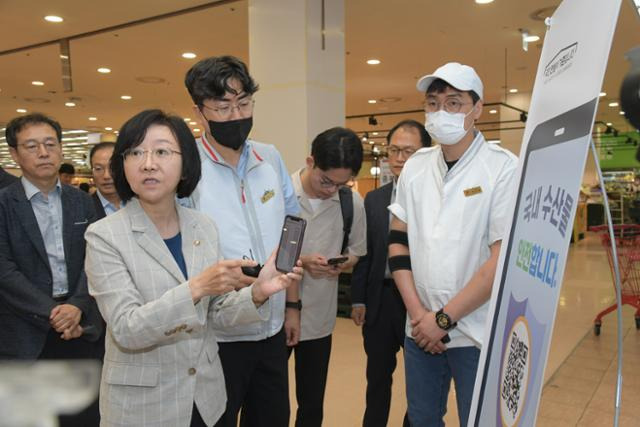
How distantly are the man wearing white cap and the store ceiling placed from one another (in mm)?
2846

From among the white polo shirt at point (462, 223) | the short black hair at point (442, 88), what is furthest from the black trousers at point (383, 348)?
Result: the short black hair at point (442, 88)

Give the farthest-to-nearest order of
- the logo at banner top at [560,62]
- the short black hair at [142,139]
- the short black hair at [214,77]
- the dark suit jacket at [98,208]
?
1. the dark suit jacket at [98,208]
2. the short black hair at [214,77]
3. the short black hair at [142,139]
4. the logo at banner top at [560,62]

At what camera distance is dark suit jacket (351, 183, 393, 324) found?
99.0 inches

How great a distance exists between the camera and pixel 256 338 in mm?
1737

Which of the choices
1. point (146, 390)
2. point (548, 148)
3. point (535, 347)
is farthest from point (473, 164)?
point (146, 390)

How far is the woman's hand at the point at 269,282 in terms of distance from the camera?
5.01ft

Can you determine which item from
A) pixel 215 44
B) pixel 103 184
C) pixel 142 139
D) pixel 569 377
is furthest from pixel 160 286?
pixel 215 44

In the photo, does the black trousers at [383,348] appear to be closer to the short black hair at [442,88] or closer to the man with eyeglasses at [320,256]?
the man with eyeglasses at [320,256]

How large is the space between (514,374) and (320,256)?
4.08 feet

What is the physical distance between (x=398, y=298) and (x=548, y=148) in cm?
146

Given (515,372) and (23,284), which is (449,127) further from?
(23,284)

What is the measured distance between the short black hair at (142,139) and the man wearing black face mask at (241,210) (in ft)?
0.54

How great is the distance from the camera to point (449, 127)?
1870 mm

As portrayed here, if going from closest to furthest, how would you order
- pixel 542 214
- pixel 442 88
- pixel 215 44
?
pixel 542 214
pixel 442 88
pixel 215 44
